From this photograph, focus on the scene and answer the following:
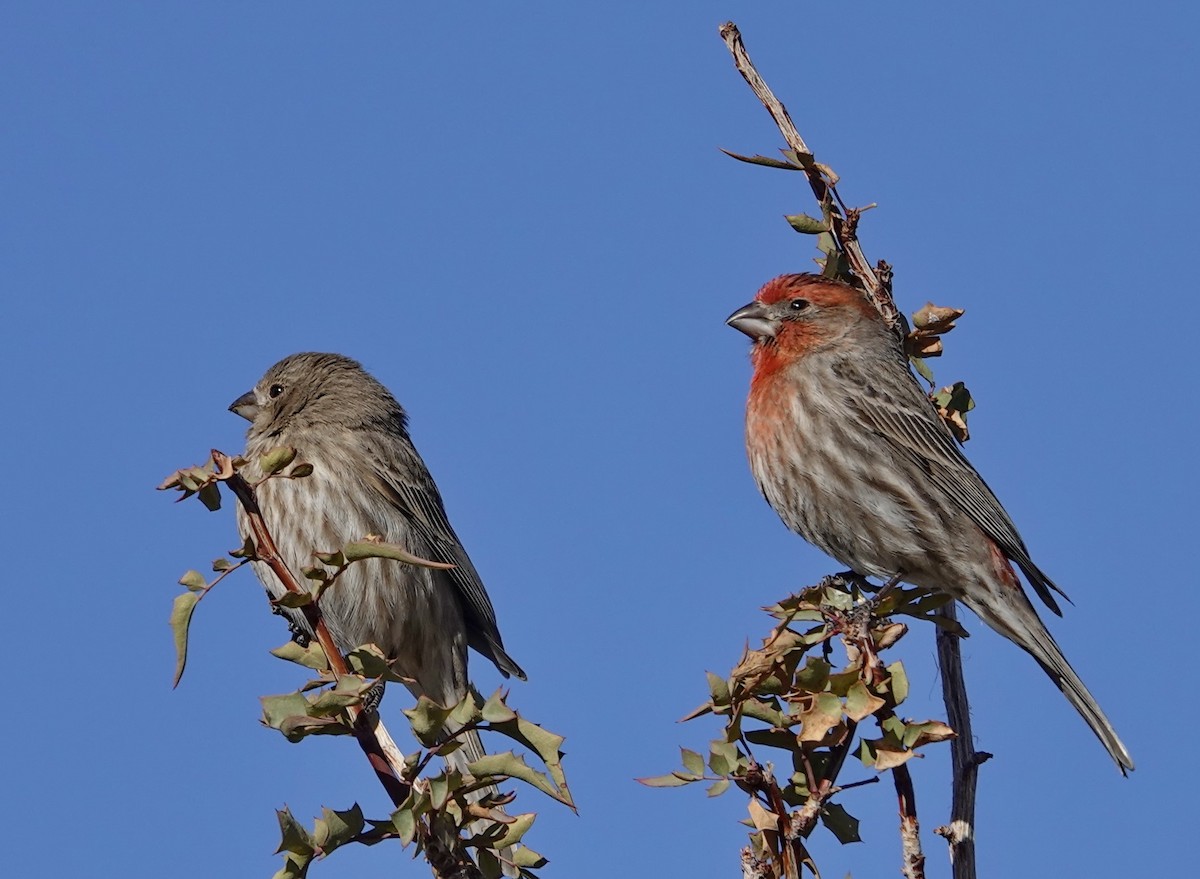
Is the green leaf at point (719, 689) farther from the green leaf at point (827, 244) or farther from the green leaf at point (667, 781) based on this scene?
the green leaf at point (827, 244)

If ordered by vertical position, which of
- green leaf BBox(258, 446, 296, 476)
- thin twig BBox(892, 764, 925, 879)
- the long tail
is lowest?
thin twig BBox(892, 764, 925, 879)

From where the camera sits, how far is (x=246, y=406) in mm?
9734

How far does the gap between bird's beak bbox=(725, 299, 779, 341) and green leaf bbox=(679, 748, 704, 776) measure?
223 inches

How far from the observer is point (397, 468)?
30.7 feet

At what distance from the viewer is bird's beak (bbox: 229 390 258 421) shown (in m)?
9.73

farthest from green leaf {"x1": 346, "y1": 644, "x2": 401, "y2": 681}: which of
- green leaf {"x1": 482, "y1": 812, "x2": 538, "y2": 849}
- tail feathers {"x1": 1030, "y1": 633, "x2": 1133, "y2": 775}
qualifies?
tail feathers {"x1": 1030, "y1": 633, "x2": 1133, "y2": 775}

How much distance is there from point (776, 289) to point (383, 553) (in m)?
5.82

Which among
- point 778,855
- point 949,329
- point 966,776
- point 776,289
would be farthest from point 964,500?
point 778,855

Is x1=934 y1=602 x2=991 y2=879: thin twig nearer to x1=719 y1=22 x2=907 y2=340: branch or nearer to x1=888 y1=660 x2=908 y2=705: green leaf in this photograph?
x1=888 y1=660 x2=908 y2=705: green leaf

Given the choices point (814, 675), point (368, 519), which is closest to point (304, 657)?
point (814, 675)

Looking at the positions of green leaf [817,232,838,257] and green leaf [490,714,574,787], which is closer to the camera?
green leaf [490,714,574,787]

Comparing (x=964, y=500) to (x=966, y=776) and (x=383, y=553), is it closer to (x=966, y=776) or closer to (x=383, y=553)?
(x=966, y=776)

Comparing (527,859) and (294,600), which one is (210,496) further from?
(527,859)

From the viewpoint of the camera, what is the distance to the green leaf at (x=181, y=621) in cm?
338
